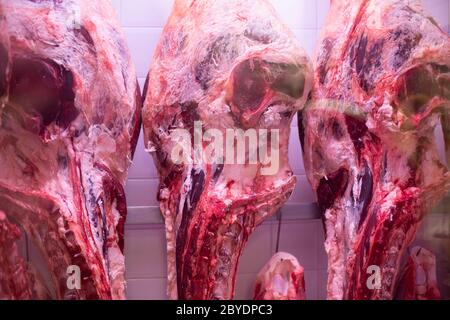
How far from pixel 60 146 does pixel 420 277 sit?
3.12 feet

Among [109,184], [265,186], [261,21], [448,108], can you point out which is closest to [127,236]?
[109,184]

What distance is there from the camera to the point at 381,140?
123cm

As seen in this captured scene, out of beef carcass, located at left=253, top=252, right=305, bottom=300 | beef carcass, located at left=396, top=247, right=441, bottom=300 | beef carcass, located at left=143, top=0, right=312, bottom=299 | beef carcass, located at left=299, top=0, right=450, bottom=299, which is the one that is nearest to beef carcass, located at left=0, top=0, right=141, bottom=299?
beef carcass, located at left=143, top=0, right=312, bottom=299

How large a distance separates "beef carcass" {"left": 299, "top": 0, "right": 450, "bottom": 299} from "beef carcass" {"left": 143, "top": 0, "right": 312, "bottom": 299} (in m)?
0.12

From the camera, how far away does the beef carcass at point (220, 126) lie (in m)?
1.17

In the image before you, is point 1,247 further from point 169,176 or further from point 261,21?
point 261,21

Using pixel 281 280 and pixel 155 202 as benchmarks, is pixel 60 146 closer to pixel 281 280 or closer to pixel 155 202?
pixel 155 202

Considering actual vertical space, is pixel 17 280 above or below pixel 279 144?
below

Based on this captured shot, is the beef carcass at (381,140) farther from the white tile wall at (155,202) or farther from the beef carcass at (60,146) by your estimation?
the beef carcass at (60,146)

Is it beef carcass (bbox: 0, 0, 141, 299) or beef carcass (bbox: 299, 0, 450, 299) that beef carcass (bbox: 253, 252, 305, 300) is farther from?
beef carcass (bbox: 0, 0, 141, 299)

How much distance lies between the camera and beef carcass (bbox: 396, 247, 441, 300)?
4.29ft

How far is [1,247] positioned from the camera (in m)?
1.12

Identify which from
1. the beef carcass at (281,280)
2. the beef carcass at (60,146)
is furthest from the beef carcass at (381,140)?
the beef carcass at (60,146)

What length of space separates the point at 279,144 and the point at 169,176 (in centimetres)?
27
